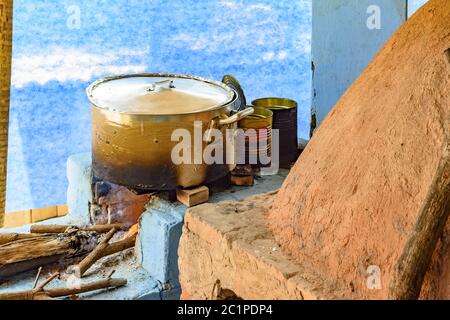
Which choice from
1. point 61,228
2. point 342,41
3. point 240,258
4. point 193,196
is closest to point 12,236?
point 61,228

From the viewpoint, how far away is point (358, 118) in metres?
1.42

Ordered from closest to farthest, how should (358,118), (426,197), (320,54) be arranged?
(426,197)
(358,118)
(320,54)

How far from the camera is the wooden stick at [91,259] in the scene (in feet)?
9.57

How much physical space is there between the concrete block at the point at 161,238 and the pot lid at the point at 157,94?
0.50m

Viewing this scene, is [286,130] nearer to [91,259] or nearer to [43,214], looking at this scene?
[91,259]

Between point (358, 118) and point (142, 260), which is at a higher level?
point (358, 118)

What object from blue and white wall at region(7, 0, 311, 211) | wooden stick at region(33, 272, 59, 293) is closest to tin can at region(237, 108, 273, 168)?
blue and white wall at region(7, 0, 311, 211)

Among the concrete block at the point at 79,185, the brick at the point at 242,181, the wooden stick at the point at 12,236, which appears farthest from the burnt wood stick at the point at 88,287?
the brick at the point at 242,181

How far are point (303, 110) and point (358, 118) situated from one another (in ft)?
9.01

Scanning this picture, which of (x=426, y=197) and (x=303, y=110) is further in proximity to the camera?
(x=303, y=110)

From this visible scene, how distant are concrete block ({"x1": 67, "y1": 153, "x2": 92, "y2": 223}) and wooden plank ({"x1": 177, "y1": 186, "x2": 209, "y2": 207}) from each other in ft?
2.22

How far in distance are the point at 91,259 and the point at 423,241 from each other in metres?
2.18

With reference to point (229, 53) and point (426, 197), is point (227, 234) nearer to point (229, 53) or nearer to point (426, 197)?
point (426, 197)
